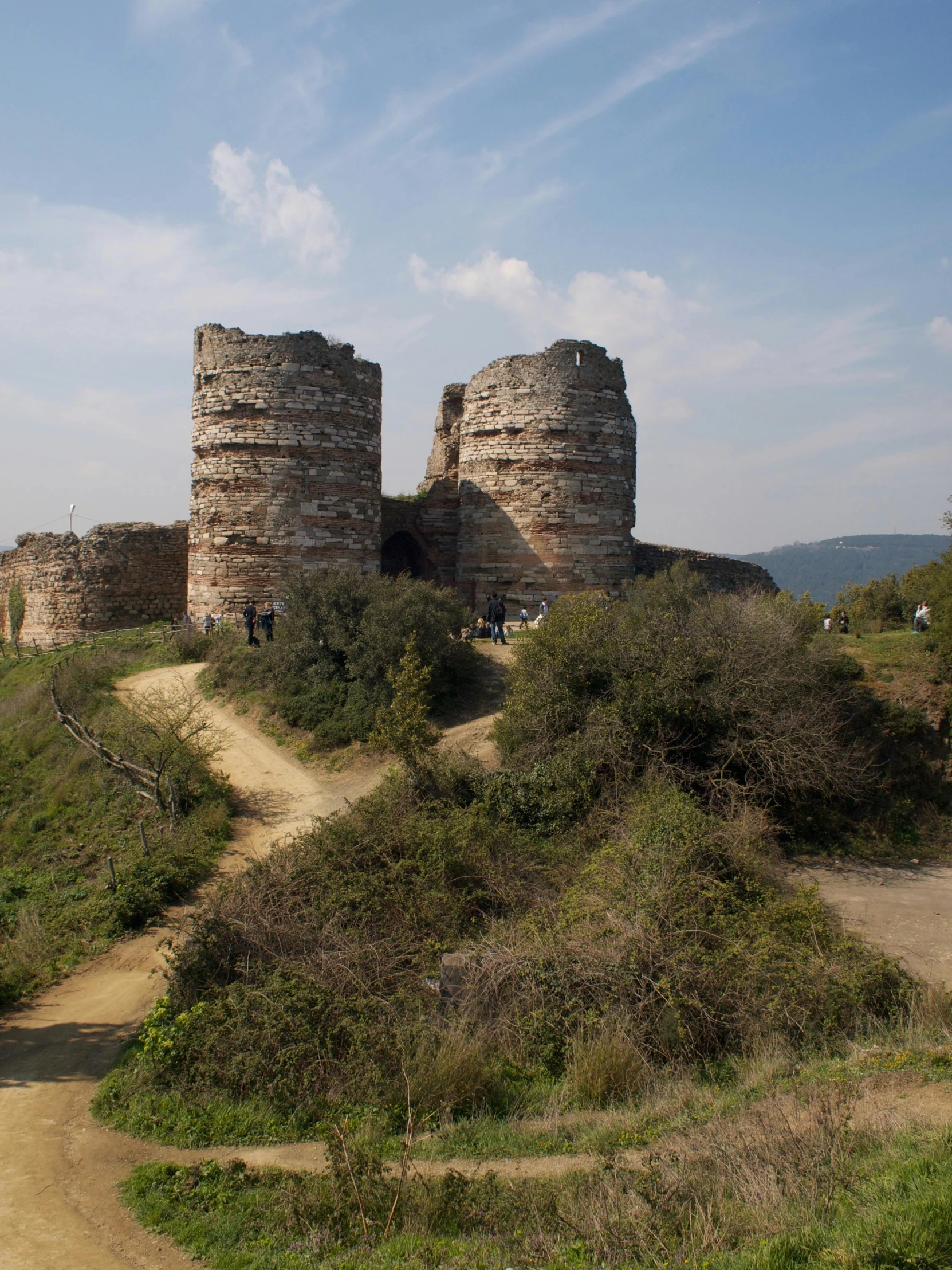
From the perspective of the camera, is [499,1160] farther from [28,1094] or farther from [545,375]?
[545,375]

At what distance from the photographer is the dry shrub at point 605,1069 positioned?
6.59 meters

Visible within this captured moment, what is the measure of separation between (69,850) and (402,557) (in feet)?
41.1

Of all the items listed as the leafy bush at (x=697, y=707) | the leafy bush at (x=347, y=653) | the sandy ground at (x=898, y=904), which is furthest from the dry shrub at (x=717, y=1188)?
the leafy bush at (x=347, y=653)

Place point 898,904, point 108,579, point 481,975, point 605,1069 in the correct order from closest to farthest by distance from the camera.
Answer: point 605,1069, point 481,975, point 898,904, point 108,579

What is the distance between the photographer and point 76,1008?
8133 millimetres

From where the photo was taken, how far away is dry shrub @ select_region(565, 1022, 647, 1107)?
21.6 feet

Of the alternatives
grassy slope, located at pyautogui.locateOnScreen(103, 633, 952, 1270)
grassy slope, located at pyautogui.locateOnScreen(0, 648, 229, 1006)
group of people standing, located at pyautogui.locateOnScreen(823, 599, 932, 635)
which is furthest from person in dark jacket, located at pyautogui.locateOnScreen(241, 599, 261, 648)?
grassy slope, located at pyautogui.locateOnScreen(103, 633, 952, 1270)

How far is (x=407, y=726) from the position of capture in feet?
38.1

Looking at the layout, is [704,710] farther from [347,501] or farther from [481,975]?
[347,501]

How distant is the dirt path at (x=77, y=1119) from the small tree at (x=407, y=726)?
1382 mm

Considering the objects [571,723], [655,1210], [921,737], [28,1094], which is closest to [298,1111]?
[28,1094]

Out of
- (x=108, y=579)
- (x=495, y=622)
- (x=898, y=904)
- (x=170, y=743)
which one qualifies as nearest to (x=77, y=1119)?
(x=170, y=743)

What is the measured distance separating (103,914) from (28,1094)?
307cm

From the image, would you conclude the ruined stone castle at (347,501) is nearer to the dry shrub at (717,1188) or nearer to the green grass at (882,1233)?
the dry shrub at (717,1188)
